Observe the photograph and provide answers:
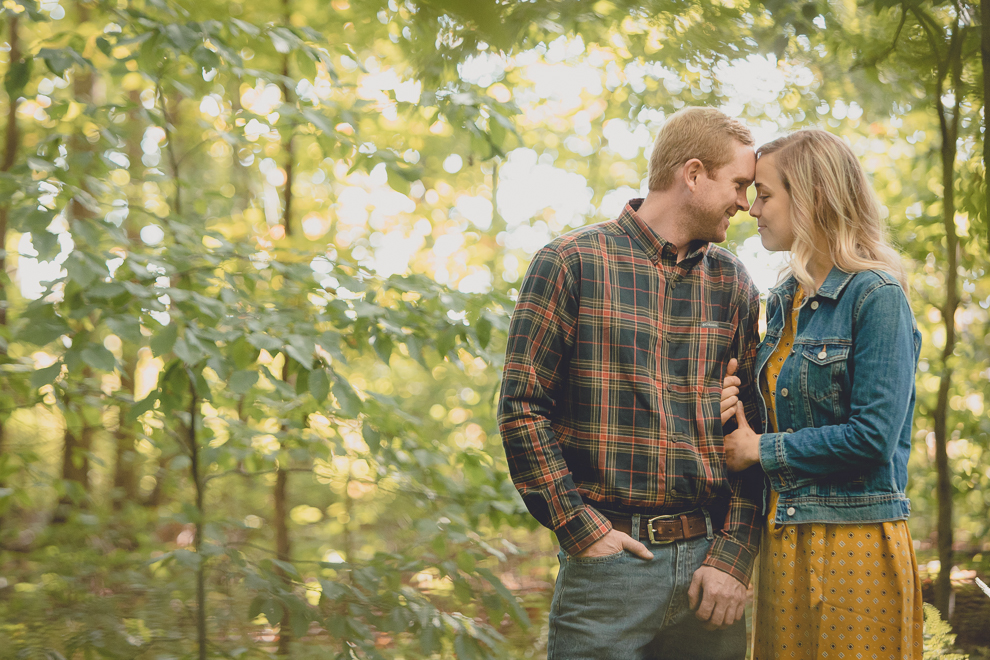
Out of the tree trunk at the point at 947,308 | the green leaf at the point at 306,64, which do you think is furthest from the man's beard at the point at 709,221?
the green leaf at the point at 306,64

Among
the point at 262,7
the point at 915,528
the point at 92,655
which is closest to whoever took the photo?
the point at 92,655

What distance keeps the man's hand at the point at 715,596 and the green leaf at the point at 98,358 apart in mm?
1601

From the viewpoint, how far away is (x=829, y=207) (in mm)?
1716

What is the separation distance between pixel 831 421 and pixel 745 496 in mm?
312

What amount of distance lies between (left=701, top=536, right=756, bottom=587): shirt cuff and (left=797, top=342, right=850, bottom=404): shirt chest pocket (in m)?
0.42

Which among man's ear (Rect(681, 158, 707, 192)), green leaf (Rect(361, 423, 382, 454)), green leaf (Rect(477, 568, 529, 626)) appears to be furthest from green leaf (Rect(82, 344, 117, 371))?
man's ear (Rect(681, 158, 707, 192))

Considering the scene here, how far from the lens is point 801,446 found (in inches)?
62.6

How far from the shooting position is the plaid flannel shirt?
5.31 feet

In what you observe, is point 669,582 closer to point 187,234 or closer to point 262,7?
point 187,234

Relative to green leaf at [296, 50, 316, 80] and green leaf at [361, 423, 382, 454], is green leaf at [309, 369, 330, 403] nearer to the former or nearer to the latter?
green leaf at [361, 423, 382, 454]

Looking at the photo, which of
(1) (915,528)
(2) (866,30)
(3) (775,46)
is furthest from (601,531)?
(1) (915,528)

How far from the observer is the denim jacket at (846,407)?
1518mm

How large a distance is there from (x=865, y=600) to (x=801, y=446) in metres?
0.37

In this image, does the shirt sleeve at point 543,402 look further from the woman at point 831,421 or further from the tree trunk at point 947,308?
the tree trunk at point 947,308
